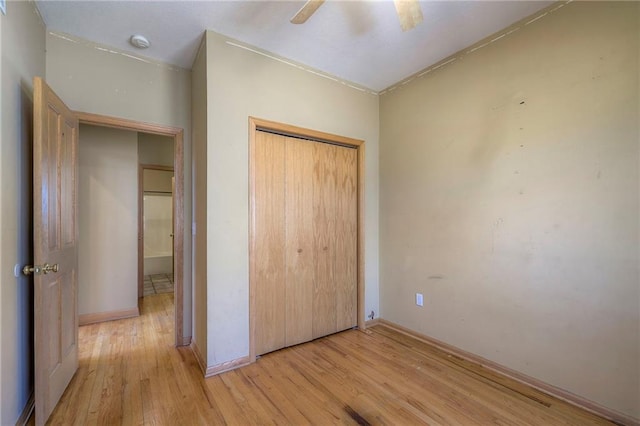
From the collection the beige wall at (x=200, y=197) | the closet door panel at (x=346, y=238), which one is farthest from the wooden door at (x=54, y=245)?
the closet door panel at (x=346, y=238)

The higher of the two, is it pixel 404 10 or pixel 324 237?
pixel 404 10

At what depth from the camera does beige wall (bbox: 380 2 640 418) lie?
1.67 m

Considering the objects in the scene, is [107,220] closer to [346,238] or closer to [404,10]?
[346,238]

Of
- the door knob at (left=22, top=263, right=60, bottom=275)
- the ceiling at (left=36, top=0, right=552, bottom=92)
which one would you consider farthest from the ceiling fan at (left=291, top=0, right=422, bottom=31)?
the door knob at (left=22, top=263, right=60, bottom=275)

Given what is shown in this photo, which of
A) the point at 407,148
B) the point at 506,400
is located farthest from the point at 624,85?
the point at 506,400

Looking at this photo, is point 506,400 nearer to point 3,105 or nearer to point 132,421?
point 132,421

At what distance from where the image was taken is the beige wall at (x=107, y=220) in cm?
323

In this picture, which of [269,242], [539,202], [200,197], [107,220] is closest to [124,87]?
[200,197]

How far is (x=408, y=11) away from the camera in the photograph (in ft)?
4.83

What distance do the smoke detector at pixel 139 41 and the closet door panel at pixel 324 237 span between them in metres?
1.66

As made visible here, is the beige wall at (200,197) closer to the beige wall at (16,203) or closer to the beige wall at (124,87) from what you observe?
the beige wall at (124,87)

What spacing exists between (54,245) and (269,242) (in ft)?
4.85

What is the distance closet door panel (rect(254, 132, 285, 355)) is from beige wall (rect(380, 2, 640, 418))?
4.49 feet

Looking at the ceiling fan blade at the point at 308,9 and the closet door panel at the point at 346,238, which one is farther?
the closet door panel at the point at 346,238
